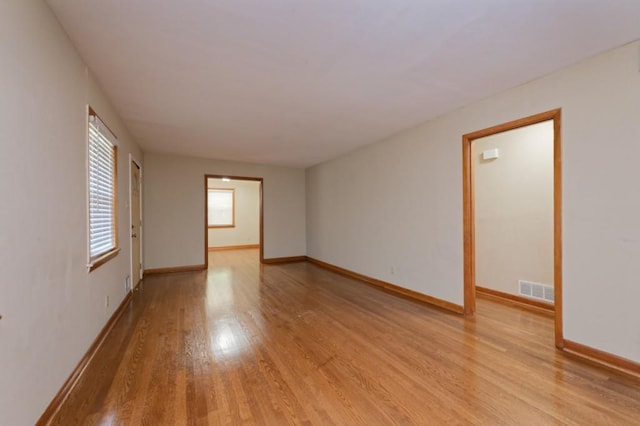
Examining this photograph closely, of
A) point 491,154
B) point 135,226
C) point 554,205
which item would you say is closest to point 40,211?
point 135,226

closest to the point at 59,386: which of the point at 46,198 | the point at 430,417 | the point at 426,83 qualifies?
the point at 46,198

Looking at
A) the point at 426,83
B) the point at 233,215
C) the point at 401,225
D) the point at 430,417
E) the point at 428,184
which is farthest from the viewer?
the point at 233,215

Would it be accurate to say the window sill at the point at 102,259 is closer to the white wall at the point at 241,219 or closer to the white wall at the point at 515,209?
the white wall at the point at 515,209

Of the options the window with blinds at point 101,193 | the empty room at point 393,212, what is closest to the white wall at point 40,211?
the empty room at point 393,212

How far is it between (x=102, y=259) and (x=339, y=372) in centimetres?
230

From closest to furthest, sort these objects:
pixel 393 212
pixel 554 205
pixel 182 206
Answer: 1. pixel 554 205
2. pixel 393 212
3. pixel 182 206

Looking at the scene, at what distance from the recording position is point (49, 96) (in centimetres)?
161

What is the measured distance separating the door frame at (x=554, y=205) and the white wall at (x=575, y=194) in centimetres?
5

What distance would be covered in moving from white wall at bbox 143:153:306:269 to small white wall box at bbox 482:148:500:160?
4350 millimetres

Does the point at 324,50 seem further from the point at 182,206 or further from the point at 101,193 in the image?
the point at 182,206

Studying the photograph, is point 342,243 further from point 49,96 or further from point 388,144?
point 49,96

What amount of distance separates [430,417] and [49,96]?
2.90 metres

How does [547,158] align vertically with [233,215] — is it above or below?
above

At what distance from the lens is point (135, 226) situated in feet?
14.2
